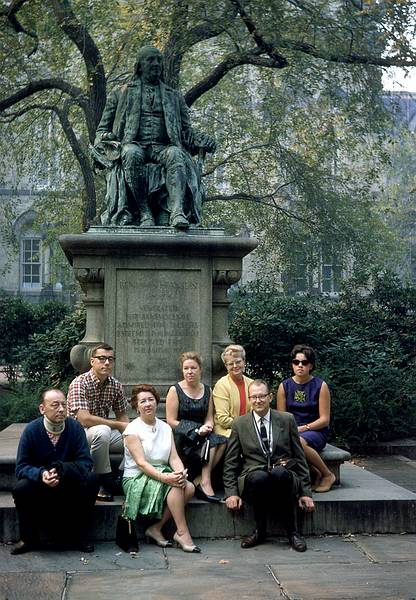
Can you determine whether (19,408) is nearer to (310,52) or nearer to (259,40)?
(259,40)

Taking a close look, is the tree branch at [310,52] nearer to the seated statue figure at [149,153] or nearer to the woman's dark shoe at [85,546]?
the seated statue figure at [149,153]

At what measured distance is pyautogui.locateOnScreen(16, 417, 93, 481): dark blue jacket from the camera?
20.4ft

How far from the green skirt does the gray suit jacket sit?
1.78ft

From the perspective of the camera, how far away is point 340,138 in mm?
23656

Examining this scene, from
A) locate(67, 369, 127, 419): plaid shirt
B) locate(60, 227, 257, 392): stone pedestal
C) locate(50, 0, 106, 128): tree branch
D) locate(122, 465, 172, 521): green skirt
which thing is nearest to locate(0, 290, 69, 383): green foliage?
locate(50, 0, 106, 128): tree branch

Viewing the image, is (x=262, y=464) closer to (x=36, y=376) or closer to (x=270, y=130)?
(x=36, y=376)

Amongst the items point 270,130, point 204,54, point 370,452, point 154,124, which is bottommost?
point 370,452

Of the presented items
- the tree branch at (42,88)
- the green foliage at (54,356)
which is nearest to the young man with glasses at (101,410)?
the green foliage at (54,356)

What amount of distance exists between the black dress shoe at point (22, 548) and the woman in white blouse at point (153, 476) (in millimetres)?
677

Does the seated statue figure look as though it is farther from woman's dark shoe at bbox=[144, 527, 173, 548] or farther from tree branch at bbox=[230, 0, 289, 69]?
tree branch at bbox=[230, 0, 289, 69]

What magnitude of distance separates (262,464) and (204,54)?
1785cm

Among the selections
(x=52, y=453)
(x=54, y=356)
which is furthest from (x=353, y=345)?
(x=52, y=453)

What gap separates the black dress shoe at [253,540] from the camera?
6441mm

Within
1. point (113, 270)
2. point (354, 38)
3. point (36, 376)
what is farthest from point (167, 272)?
point (354, 38)
